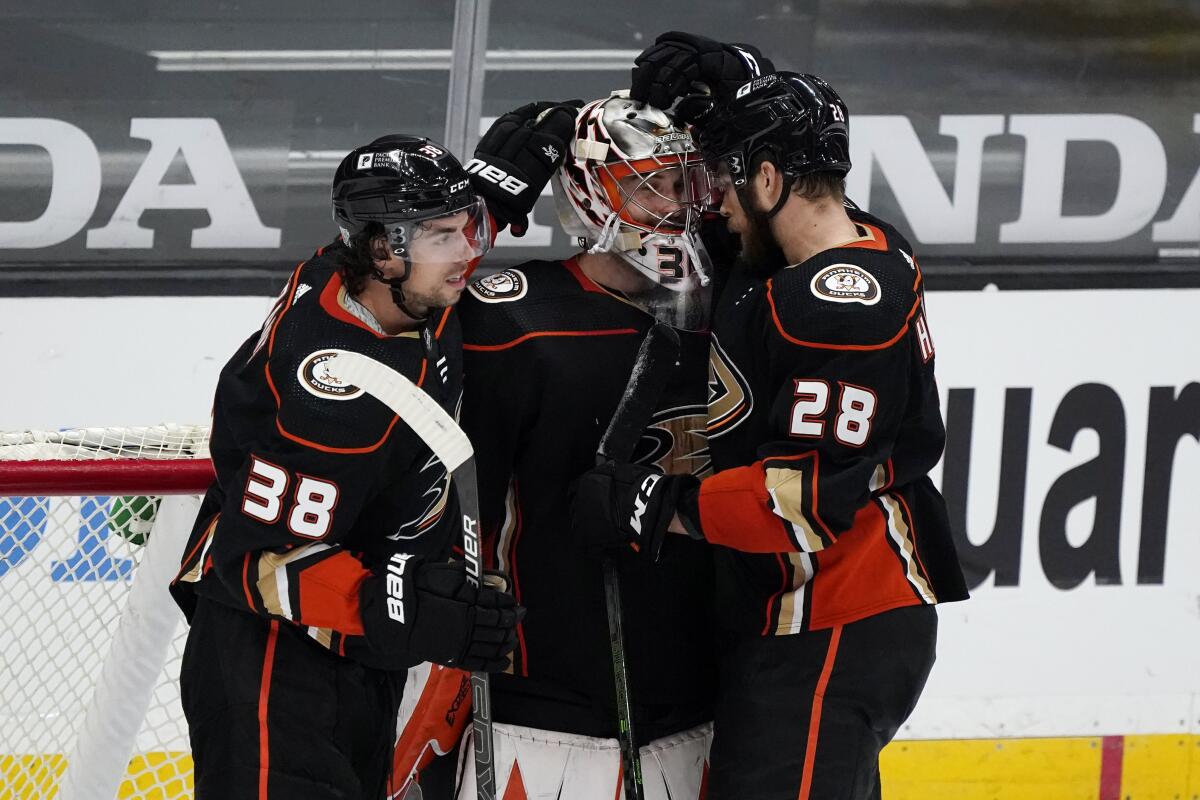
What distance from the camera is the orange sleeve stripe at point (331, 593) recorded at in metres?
1.39

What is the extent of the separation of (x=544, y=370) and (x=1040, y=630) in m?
1.66

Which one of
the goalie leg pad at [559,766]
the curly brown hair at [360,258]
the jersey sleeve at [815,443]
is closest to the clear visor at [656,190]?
the jersey sleeve at [815,443]

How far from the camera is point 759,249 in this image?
5.26ft

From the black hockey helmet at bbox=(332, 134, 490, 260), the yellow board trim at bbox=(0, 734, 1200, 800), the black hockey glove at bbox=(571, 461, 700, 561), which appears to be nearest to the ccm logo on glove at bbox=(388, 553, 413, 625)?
the black hockey glove at bbox=(571, 461, 700, 561)

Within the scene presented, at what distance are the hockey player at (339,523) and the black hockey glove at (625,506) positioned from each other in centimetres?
13

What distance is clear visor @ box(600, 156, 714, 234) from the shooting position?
5.24ft

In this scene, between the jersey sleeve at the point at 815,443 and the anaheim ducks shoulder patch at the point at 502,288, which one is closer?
the jersey sleeve at the point at 815,443

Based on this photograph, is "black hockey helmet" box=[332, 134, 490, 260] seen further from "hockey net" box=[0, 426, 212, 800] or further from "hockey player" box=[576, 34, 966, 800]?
"hockey net" box=[0, 426, 212, 800]

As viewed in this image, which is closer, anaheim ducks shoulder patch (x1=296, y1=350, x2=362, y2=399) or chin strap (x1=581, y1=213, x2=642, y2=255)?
anaheim ducks shoulder patch (x1=296, y1=350, x2=362, y2=399)

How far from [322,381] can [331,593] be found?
0.72 ft

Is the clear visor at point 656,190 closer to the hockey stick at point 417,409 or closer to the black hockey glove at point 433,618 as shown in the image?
the hockey stick at point 417,409

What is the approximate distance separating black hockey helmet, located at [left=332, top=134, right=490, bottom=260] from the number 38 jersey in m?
0.36

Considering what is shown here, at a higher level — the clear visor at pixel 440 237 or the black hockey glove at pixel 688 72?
the black hockey glove at pixel 688 72

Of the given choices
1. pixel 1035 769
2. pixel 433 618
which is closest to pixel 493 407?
pixel 433 618
